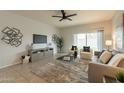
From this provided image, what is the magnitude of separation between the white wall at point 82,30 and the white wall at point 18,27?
279cm

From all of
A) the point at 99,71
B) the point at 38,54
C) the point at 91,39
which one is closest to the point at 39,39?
the point at 38,54

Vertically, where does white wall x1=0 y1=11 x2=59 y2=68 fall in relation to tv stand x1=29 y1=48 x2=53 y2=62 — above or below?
above

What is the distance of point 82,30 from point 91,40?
3.49ft

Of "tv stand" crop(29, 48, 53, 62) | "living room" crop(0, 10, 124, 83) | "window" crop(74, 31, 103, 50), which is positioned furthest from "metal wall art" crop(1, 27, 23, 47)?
"window" crop(74, 31, 103, 50)

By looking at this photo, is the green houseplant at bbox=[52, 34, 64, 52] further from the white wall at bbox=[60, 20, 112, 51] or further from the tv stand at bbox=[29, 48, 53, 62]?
the tv stand at bbox=[29, 48, 53, 62]

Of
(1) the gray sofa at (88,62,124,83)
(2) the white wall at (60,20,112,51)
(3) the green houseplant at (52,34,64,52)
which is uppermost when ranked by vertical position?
(2) the white wall at (60,20,112,51)

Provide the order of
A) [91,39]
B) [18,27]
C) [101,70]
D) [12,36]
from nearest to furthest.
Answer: [101,70]
[12,36]
[18,27]
[91,39]

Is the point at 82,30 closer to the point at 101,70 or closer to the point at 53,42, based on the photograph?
the point at 53,42

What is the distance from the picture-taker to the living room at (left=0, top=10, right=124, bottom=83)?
3.21 meters

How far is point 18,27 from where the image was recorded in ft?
16.4

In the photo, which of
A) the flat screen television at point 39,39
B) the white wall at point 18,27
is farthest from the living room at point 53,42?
the flat screen television at point 39,39

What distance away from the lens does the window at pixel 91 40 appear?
6.88m
